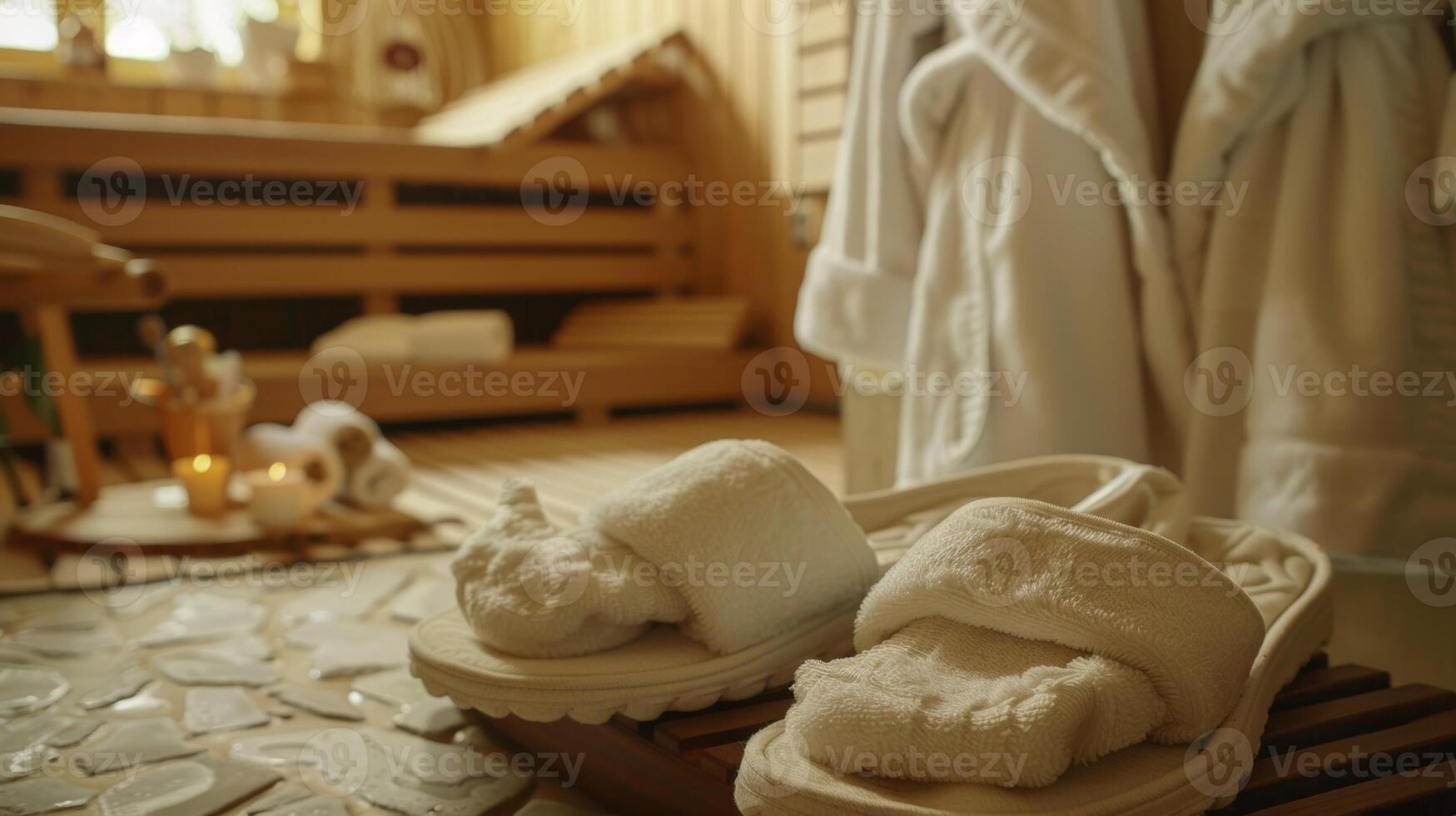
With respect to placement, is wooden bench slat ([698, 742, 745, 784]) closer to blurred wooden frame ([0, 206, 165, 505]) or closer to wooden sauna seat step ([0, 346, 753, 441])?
blurred wooden frame ([0, 206, 165, 505])

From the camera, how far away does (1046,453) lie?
129 cm

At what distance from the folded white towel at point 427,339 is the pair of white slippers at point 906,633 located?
217 cm

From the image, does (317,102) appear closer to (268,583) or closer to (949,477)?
(268,583)

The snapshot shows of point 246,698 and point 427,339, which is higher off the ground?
point 427,339

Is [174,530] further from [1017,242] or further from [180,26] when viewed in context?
[180,26]

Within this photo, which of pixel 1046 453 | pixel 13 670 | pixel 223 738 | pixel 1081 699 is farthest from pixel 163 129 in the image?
pixel 1081 699

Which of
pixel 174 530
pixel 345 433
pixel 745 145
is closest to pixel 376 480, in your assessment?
pixel 345 433

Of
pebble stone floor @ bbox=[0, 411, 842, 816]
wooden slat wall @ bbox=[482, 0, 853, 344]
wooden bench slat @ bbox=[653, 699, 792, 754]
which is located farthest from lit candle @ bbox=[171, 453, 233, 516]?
wooden slat wall @ bbox=[482, 0, 853, 344]

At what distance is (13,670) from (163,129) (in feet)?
7.01

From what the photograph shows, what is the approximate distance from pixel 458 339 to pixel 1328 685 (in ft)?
8.34

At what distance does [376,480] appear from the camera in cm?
198

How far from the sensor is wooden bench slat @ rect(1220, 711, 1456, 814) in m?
0.74

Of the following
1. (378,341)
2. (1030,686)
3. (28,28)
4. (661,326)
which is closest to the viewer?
(1030,686)

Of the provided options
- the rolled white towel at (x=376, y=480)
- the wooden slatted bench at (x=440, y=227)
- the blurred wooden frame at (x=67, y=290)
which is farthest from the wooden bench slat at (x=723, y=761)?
the wooden slatted bench at (x=440, y=227)
